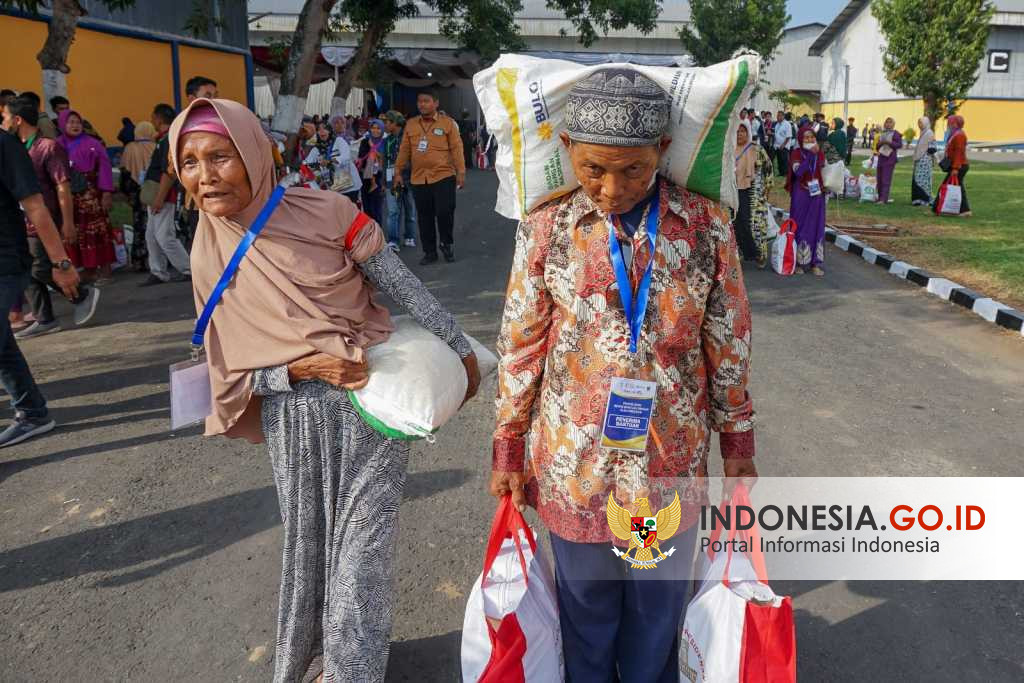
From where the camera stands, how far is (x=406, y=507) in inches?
157

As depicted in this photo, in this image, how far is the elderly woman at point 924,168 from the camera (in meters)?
15.5

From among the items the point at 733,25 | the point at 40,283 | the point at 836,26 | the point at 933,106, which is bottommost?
the point at 40,283

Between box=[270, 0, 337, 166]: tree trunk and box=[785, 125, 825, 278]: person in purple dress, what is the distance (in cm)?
565

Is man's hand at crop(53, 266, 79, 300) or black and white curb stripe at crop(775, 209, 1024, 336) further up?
man's hand at crop(53, 266, 79, 300)

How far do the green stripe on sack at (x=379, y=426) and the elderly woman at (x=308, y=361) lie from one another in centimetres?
5

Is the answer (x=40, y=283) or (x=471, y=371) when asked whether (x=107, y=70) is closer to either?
(x=40, y=283)

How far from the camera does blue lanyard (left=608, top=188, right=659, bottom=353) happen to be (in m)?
1.94

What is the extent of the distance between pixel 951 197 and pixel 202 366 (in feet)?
47.4

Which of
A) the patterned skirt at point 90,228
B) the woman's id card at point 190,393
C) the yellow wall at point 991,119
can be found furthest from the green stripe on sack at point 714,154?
the yellow wall at point 991,119

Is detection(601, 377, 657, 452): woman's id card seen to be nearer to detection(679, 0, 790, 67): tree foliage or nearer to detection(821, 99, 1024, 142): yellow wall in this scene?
detection(679, 0, 790, 67): tree foliage

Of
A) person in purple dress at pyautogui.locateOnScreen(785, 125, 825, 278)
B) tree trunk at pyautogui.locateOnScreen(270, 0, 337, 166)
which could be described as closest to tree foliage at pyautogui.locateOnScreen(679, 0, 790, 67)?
person in purple dress at pyautogui.locateOnScreen(785, 125, 825, 278)

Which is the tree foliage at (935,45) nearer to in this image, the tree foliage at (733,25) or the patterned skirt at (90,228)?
the tree foliage at (733,25)

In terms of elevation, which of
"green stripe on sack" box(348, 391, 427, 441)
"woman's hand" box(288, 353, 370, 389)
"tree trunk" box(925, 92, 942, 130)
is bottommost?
"green stripe on sack" box(348, 391, 427, 441)

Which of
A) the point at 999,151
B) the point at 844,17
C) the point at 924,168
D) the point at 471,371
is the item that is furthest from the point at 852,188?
the point at 844,17
